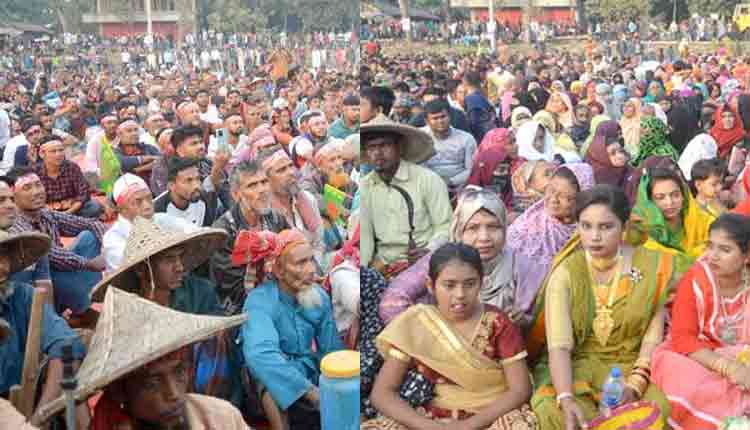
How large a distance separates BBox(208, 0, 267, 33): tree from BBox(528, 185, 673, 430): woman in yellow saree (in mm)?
1752

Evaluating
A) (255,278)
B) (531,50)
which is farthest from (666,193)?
(531,50)

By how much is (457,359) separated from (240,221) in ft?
4.11

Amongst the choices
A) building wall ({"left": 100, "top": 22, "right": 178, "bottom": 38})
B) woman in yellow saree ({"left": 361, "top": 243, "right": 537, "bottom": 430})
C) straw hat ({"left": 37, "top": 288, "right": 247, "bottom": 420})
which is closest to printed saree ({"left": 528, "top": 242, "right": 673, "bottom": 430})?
woman in yellow saree ({"left": 361, "top": 243, "right": 537, "bottom": 430})

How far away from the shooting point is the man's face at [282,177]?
4031 millimetres

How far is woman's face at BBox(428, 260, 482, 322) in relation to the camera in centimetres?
279

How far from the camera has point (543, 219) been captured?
12.0ft

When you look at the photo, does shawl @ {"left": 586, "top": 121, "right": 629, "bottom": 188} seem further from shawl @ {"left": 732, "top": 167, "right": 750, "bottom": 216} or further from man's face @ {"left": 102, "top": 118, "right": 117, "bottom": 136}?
man's face @ {"left": 102, "top": 118, "right": 117, "bottom": 136}

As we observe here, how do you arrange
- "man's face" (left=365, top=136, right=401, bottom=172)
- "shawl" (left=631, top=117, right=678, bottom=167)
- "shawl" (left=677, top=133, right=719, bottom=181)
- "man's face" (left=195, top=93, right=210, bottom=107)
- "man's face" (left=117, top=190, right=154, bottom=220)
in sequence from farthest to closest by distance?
"man's face" (left=195, top=93, right=210, bottom=107)
"shawl" (left=631, top=117, right=678, bottom=167)
"shawl" (left=677, top=133, right=719, bottom=181)
"man's face" (left=117, top=190, right=154, bottom=220)
"man's face" (left=365, top=136, right=401, bottom=172)

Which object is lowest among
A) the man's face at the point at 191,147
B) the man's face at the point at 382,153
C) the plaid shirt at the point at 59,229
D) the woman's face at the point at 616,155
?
the plaid shirt at the point at 59,229

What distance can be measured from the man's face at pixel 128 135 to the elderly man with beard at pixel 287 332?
11.8ft

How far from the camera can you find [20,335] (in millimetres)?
3021

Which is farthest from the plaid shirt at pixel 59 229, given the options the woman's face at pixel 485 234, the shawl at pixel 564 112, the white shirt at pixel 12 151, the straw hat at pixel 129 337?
the shawl at pixel 564 112

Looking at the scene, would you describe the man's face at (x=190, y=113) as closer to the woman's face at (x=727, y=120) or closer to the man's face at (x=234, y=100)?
the man's face at (x=234, y=100)

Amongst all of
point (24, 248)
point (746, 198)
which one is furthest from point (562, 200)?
point (24, 248)
